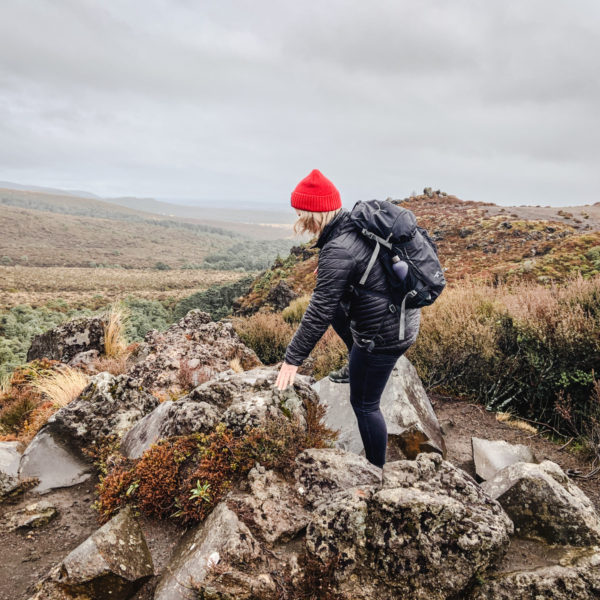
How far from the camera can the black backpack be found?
2385mm

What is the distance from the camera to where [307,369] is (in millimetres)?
6961

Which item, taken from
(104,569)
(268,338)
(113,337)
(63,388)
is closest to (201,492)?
(104,569)

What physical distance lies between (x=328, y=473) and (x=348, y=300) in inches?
48.7

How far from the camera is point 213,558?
2.09 m

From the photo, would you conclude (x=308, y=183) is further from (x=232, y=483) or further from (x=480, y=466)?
(x=480, y=466)

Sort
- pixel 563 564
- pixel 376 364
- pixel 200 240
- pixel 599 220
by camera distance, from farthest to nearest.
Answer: pixel 200 240
pixel 599 220
pixel 376 364
pixel 563 564

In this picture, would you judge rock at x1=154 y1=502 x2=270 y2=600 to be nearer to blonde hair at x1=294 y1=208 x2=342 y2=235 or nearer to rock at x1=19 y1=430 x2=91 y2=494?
rock at x1=19 y1=430 x2=91 y2=494

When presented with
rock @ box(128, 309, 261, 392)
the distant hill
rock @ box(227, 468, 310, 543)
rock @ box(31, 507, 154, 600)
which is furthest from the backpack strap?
the distant hill

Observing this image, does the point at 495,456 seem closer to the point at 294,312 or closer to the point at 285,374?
the point at 285,374

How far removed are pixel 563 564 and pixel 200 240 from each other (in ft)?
469

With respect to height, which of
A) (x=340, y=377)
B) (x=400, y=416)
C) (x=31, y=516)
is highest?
(x=340, y=377)

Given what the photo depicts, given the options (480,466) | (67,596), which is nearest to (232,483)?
(67,596)

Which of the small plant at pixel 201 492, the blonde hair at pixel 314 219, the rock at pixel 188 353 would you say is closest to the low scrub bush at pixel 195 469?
the small plant at pixel 201 492

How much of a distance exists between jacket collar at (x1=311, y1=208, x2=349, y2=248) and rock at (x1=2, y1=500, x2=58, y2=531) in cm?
290
